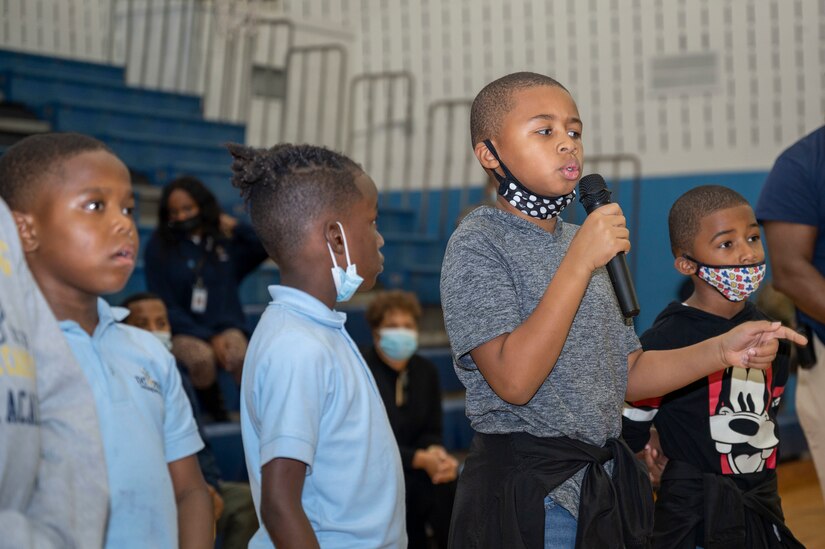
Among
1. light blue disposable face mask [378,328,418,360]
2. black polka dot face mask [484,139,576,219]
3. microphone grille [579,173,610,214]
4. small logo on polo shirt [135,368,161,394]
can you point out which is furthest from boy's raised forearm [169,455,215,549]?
Result: light blue disposable face mask [378,328,418,360]

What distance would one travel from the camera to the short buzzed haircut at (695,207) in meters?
2.38

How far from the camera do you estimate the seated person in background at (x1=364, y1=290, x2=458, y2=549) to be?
159 inches

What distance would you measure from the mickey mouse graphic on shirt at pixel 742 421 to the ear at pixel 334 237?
98cm

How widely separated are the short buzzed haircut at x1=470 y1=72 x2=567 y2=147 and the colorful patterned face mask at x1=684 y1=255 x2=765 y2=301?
0.71 meters

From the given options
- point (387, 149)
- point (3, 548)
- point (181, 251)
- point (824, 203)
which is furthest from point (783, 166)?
point (387, 149)

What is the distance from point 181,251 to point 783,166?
109 inches

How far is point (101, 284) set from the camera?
1.59 m

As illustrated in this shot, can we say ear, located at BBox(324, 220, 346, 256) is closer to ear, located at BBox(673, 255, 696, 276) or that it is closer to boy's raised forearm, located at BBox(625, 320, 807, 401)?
boy's raised forearm, located at BBox(625, 320, 807, 401)

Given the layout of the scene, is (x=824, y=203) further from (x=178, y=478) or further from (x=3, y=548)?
(x=3, y=548)

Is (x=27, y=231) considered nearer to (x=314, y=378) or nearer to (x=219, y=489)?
(x=314, y=378)

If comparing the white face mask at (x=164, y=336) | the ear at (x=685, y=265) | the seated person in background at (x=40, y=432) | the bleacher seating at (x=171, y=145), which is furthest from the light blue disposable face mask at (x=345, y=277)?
the bleacher seating at (x=171, y=145)

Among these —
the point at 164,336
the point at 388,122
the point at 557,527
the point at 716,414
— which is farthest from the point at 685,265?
the point at 388,122

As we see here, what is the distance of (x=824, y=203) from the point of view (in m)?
2.80

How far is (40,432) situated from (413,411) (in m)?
3.14
